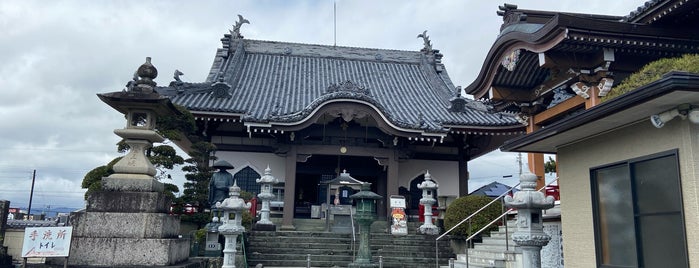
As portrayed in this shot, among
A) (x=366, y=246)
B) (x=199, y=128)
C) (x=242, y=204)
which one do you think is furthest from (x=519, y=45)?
(x=199, y=128)

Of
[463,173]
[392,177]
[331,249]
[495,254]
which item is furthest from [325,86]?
[495,254]

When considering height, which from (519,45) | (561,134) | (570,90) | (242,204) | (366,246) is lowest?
(366,246)

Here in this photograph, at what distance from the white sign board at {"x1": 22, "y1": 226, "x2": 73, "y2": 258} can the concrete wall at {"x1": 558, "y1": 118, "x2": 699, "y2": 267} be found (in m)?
7.10

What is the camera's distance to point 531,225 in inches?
223

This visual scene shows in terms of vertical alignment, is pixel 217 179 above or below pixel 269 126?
below

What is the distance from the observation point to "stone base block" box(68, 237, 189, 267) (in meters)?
7.05

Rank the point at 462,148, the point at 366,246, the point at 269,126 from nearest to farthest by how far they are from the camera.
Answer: the point at 366,246 < the point at 269,126 < the point at 462,148

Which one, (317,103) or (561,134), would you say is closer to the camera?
(561,134)

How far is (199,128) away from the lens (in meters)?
17.0

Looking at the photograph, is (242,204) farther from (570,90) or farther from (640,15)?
(640,15)

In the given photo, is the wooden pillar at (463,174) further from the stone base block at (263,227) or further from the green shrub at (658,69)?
the green shrub at (658,69)

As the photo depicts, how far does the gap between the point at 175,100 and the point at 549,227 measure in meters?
12.9

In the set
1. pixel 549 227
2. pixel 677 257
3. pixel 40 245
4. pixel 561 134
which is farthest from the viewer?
pixel 549 227

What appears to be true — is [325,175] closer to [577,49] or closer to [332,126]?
[332,126]
